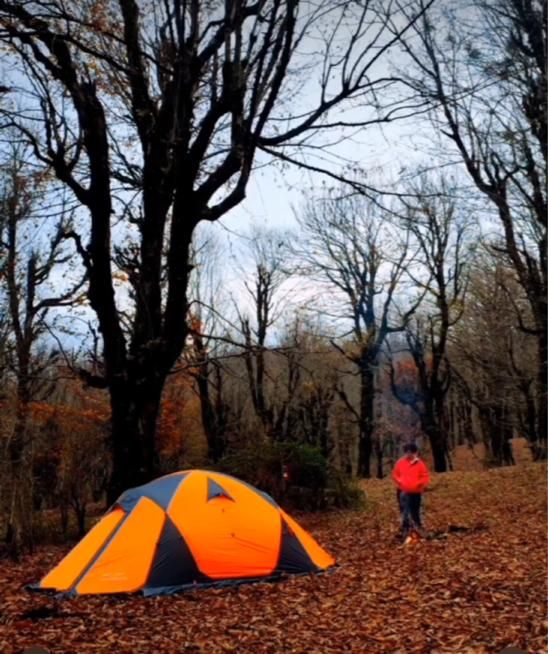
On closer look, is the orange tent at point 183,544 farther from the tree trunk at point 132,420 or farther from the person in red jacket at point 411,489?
the person in red jacket at point 411,489

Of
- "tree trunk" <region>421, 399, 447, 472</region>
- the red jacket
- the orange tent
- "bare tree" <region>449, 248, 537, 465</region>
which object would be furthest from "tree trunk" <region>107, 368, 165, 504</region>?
"tree trunk" <region>421, 399, 447, 472</region>

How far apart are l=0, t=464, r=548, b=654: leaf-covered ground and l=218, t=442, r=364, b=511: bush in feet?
16.4

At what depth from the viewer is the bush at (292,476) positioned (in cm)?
1598

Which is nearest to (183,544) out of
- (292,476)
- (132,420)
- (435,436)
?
(132,420)

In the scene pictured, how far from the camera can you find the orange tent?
8203 millimetres

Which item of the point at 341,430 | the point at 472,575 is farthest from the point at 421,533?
the point at 341,430

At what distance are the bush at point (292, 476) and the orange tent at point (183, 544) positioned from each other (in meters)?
6.48

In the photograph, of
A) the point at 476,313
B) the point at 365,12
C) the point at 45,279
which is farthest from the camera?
the point at 476,313

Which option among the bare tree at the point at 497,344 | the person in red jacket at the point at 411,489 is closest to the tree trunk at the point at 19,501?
the person in red jacket at the point at 411,489

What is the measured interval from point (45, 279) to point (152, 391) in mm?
14589

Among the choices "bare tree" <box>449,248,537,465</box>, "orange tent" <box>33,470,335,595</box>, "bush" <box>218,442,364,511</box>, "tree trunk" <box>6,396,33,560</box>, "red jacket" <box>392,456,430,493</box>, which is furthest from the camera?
"bare tree" <box>449,248,537,465</box>

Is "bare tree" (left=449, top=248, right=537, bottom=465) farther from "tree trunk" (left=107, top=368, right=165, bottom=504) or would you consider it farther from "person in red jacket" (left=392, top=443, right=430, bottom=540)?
"tree trunk" (left=107, top=368, right=165, bottom=504)

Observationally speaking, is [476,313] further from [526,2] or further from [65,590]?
[65,590]

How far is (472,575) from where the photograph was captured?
7629 millimetres
